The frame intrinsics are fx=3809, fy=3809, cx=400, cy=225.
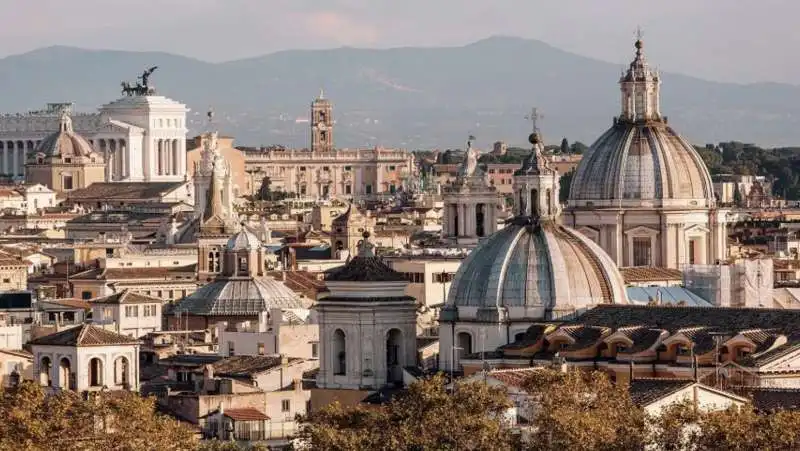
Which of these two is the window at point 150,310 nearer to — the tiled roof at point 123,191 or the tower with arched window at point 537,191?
the tower with arched window at point 537,191

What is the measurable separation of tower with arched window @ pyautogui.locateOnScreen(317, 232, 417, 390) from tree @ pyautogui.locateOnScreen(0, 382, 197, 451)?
869cm

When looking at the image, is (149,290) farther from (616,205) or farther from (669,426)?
(669,426)

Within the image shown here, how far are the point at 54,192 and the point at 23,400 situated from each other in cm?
12250

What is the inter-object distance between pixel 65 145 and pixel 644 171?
101485 mm

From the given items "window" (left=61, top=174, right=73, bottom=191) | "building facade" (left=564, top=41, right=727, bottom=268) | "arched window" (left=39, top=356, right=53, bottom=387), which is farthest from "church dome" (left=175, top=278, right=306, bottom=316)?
"window" (left=61, top=174, right=73, bottom=191)

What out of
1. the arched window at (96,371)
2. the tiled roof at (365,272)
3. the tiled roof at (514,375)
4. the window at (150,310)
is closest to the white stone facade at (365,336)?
the tiled roof at (365,272)

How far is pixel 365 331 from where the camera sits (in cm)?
6844

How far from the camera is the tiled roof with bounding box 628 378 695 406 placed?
57.0 meters

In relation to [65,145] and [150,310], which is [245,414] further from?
[65,145]

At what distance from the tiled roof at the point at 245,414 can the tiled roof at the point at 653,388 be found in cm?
1006

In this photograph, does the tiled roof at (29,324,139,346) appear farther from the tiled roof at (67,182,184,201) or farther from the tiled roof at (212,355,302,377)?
the tiled roof at (67,182,184,201)

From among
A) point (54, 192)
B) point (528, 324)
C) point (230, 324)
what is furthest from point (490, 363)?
point (54, 192)

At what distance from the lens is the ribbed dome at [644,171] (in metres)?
94.1

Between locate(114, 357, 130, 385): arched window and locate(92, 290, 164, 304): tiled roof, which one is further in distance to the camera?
locate(92, 290, 164, 304): tiled roof
